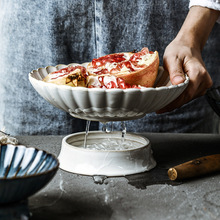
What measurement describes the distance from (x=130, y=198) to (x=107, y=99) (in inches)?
7.5

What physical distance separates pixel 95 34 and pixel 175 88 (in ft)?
1.77

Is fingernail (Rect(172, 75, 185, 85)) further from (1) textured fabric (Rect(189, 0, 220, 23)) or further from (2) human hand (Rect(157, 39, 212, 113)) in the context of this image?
(1) textured fabric (Rect(189, 0, 220, 23))

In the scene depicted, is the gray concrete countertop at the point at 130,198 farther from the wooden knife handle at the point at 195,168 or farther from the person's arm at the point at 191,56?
the person's arm at the point at 191,56

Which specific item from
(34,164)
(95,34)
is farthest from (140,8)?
(34,164)

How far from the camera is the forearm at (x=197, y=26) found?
1.06 meters

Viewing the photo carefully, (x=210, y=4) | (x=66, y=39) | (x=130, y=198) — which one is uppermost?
(x=210, y=4)

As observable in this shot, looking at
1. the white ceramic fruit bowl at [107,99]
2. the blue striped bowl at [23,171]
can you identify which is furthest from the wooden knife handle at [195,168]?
the blue striped bowl at [23,171]

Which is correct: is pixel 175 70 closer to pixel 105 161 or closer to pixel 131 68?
pixel 131 68

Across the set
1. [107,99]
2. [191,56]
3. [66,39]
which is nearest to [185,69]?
[191,56]

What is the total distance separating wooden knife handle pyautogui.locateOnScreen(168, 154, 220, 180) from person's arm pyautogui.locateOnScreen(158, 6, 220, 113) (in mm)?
182

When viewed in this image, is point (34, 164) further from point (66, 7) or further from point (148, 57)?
point (66, 7)

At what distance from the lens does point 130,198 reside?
2.30 ft

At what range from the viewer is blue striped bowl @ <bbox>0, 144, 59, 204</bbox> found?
1.76 ft

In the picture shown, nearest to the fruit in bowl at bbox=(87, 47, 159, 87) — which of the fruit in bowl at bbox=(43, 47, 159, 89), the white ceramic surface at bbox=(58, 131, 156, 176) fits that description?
the fruit in bowl at bbox=(43, 47, 159, 89)
